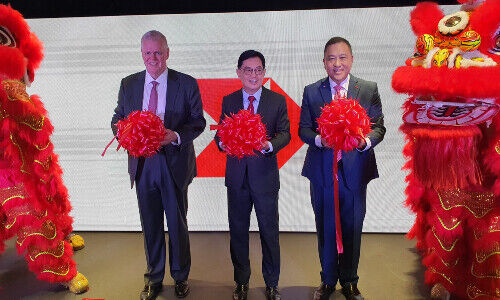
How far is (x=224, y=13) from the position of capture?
13.0 ft

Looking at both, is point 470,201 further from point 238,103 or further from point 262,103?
point 238,103

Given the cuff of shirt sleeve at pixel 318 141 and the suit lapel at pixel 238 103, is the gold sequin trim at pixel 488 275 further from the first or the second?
the suit lapel at pixel 238 103

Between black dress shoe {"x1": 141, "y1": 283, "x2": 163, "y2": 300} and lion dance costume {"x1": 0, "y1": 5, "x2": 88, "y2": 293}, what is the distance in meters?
0.61

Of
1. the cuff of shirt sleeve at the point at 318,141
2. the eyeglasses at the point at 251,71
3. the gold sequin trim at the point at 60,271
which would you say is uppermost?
the eyeglasses at the point at 251,71

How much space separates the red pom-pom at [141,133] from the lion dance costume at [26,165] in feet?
2.31

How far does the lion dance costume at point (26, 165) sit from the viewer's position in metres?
2.68

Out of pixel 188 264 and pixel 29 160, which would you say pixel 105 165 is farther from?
pixel 188 264

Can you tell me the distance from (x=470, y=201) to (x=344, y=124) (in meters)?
0.95

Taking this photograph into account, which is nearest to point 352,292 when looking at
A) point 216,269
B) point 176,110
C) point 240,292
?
point 240,292

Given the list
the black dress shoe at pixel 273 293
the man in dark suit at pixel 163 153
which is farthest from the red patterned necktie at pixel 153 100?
the black dress shoe at pixel 273 293

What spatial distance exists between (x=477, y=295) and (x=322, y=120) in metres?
1.48

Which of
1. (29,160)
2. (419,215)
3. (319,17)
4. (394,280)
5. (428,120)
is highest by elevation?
(319,17)

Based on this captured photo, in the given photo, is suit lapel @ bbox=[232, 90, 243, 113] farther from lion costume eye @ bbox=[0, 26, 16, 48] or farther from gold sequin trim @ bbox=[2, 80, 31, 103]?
lion costume eye @ bbox=[0, 26, 16, 48]

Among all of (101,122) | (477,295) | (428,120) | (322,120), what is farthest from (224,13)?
(477,295)
